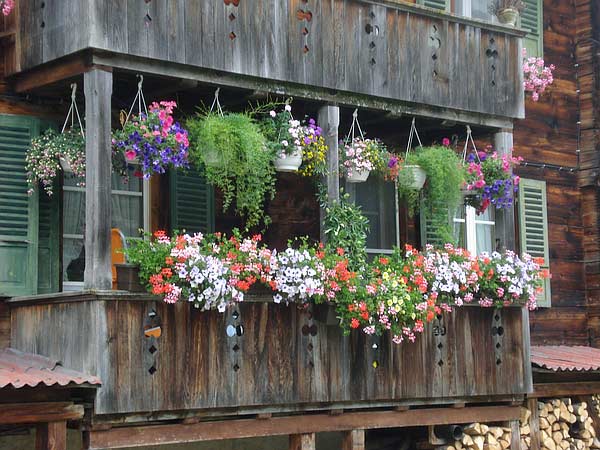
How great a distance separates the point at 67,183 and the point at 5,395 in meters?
2.54

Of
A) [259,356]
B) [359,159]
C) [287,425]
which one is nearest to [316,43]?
[359,159]

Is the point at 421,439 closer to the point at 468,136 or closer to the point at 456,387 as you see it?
the point at 456,387

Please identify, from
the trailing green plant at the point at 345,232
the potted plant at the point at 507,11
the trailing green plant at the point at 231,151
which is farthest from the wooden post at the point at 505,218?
the trailing green plant at the point at 231,151

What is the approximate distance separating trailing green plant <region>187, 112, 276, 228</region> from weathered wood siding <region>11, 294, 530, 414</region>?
1.15 m

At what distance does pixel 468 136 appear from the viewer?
14367mm

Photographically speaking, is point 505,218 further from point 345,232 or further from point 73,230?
point 73,230

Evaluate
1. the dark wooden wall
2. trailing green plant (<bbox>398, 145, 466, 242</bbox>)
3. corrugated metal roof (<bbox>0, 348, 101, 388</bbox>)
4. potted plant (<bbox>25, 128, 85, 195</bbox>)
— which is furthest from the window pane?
corrugated metal roof (<bbox>0, 348, 101, 388</bbox>)

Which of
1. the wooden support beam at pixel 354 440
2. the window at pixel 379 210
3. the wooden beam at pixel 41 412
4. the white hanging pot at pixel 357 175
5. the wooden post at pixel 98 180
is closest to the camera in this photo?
the wooden beam at pixel 41 412

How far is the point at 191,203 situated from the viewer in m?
13.1

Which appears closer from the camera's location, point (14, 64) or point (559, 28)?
Result: point (14, 64)

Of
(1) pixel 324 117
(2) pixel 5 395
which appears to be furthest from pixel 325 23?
(2) pixel 5 395

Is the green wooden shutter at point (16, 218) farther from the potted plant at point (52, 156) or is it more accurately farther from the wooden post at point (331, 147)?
the wooden post at point (331, 147)

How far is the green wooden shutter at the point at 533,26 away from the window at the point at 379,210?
11.0 ft

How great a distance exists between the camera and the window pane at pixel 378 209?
49.8 feet
